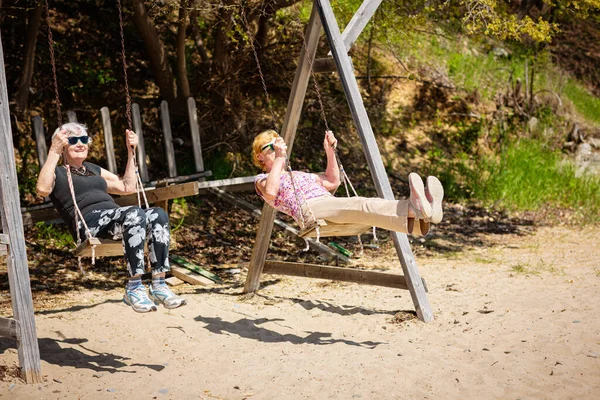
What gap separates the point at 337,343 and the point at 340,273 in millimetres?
866

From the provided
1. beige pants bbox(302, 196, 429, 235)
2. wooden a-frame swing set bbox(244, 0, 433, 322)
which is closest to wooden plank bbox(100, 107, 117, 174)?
wooden a-frame swing set bbox(244, 0, 433, 322)

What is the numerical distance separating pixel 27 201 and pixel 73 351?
355cm

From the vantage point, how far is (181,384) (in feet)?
15.1

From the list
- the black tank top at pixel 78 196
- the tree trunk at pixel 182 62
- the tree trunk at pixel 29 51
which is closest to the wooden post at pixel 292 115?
the black tank top at pixel 78 196

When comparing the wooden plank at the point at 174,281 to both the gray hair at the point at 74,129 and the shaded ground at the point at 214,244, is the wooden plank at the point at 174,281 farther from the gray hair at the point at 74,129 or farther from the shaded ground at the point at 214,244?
the gray hair at the point at 74,129

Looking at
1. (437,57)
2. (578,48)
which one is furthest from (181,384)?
(578,48)

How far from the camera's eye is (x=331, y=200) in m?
4.96

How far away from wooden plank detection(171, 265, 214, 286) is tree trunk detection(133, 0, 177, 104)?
280 cm

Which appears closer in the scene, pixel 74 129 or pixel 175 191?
pixel 74 129

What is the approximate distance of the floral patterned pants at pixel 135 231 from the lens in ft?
15.3

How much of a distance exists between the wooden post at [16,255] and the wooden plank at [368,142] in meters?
2.40

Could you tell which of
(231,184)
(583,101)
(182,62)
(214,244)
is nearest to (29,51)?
(182,62)

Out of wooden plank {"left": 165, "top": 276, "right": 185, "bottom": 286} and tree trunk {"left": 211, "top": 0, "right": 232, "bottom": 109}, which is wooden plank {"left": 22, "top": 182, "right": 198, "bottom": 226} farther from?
tree trunk {"left": 211, "top": 0, "right": 232, "bottom": 109}

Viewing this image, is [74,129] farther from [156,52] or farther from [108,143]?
[156,52]
